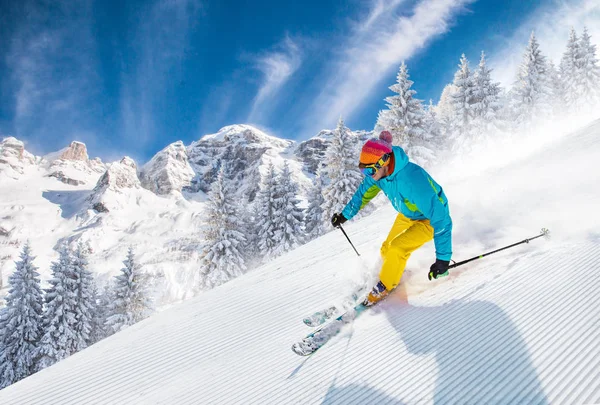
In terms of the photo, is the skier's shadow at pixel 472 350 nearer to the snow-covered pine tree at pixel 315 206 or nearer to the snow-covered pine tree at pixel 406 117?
the snow-covered pine tree at pixel 406 117

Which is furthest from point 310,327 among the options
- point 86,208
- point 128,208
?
point 86,208

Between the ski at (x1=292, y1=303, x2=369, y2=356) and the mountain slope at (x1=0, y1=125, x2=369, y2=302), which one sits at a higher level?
the mountain slope at (x1=0, y1=125, x2=369, y2=302)

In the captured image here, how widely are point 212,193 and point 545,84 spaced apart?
101 ft

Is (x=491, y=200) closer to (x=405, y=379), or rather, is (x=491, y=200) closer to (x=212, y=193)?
(x=405, y=379)

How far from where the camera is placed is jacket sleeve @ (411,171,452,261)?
3.14 meters

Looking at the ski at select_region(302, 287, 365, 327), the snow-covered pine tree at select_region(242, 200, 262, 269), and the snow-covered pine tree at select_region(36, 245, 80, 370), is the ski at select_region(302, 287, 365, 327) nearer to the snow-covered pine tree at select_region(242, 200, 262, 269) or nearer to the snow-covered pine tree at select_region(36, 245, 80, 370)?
the snow-covered pine tree at select_region(242, 200, 262, 269)

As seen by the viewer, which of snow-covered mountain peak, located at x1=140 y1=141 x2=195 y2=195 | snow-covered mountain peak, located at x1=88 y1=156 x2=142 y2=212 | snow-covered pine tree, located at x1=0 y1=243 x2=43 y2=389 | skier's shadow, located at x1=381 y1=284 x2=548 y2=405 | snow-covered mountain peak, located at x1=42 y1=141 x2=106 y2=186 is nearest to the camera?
skier's shadow, located at x1=381 y1=284 x2=548 y2=405

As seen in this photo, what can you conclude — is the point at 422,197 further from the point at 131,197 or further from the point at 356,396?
the point at 131,197

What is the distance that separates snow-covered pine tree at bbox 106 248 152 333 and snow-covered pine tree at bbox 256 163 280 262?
30.1 ft

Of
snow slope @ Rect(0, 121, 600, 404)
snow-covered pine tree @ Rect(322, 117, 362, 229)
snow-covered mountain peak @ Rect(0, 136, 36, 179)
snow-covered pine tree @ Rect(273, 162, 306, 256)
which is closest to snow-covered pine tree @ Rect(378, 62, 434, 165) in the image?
snow-covered pine tree @ Rect(322, 117, 362, 229)

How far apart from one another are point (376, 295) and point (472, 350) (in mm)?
1116

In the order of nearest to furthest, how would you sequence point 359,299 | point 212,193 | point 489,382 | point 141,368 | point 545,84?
point 489,382 < point 141,368 < point 359,299 < point 212,193 < point 545,84

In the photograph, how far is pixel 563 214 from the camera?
4457 millimetres

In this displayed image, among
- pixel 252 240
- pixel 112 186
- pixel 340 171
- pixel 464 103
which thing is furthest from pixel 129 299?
pixel 112 186
